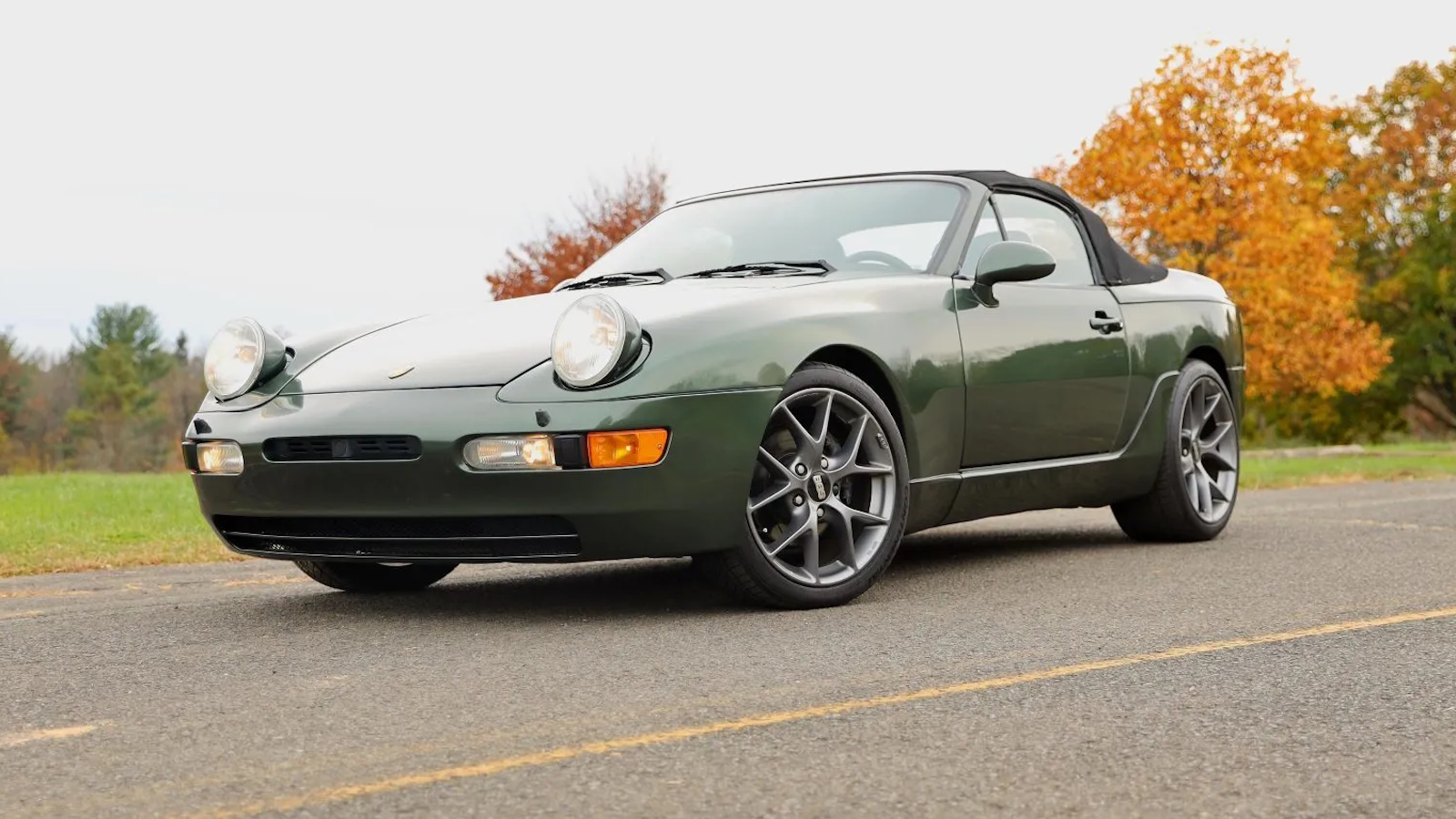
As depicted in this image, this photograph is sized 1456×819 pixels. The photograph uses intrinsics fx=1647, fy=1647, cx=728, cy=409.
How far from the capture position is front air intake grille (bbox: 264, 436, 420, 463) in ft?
15.1

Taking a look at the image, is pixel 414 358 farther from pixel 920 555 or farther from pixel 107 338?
pixel 107 338

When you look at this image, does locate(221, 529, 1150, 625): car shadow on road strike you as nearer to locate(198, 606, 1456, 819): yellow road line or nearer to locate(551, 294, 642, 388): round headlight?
locate(551, 294, 642, 388): round headlight

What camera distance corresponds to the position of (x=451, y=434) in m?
4.55

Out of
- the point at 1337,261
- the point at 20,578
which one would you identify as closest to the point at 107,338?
the point at 1337,261

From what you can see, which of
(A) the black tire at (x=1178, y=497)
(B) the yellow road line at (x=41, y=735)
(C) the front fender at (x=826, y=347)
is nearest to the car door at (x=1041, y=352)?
(C) the front fender at (x=826, y=347)

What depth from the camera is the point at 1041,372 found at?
600 cm

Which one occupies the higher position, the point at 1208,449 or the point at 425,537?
the point at 425,537

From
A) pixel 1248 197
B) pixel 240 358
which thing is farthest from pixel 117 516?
pixel 1248 197

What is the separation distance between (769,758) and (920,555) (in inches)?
146

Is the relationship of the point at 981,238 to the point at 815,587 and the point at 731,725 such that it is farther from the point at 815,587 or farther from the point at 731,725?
the point at 731,725

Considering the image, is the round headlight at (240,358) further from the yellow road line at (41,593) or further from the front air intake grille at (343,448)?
the yellow road line at (41,593)

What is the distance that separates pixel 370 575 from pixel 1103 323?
2965mm

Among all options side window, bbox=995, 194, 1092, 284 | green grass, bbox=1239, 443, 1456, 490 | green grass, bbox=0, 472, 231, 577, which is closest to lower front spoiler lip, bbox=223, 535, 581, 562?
green grass, bbox=0, 472, 231, 577

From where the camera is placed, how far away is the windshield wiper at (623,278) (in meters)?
5.87
